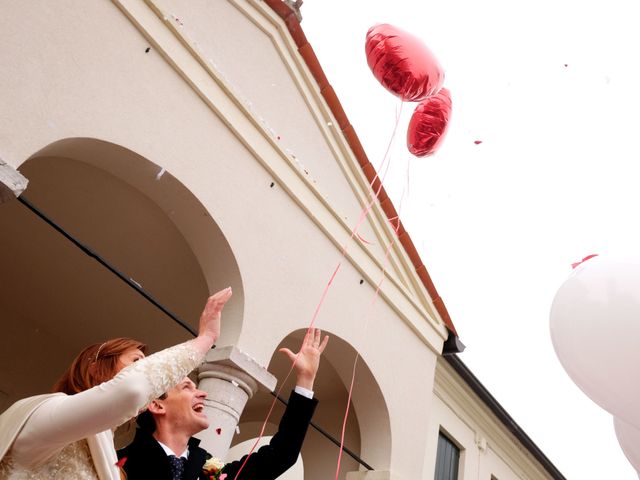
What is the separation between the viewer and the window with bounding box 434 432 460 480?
10.5m

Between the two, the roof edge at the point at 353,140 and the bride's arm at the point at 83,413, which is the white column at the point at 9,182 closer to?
the bride's arm at the point at 83,413

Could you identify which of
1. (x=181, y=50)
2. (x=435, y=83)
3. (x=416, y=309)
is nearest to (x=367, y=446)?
(x=416, y=309)

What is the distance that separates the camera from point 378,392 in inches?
319

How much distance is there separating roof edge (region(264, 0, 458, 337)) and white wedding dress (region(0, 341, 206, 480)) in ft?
18.3

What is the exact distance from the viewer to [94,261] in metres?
7.90

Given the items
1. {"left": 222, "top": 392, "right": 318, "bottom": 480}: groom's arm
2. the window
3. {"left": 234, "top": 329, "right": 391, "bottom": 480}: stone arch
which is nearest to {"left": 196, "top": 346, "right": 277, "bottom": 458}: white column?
{"left": 234, "top": 329, "right": 391, "bottom": 480}: stone arch

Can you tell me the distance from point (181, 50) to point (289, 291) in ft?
8.75

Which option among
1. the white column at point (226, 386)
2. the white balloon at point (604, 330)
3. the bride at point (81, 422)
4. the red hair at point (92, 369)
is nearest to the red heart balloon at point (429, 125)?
the white column at point (226, 386)

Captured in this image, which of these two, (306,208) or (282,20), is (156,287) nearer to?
(306,208)

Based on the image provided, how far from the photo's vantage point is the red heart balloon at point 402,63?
6082 millimetres

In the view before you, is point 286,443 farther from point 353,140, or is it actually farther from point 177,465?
point 353,140

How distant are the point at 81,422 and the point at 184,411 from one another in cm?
116

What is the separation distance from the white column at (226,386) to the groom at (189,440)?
2.10 metres

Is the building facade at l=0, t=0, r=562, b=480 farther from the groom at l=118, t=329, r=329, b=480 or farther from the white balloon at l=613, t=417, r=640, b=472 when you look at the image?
the white balloon at l=613, t=417, r=640, b=472
